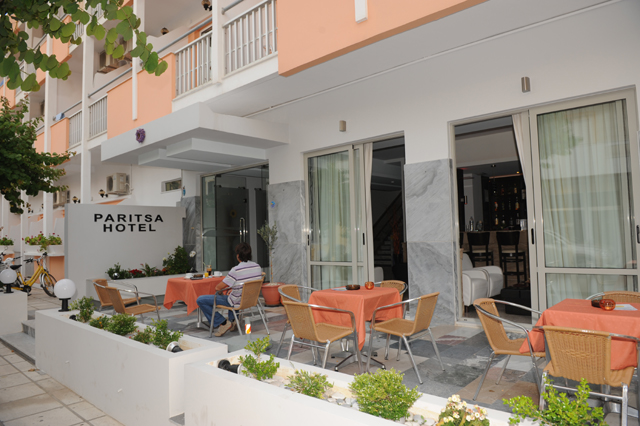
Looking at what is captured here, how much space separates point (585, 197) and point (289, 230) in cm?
486

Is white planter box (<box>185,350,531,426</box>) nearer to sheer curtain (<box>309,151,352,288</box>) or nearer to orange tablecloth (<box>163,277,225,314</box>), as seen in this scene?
orange tablecloth (<box>163,277,225,314</box>)

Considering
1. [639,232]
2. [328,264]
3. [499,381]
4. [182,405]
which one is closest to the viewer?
[182,405]

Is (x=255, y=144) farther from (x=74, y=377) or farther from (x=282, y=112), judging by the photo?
(x=74, y=377)

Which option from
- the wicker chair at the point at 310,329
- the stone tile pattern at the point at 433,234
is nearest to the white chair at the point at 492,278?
the stone tile pattern at the point at 433,234

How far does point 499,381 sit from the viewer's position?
3.74m

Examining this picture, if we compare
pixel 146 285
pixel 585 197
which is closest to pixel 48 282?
pixel 146 285

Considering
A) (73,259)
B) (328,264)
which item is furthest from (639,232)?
(73,259)

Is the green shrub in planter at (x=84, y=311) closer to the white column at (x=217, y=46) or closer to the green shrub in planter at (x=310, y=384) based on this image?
the green shrub in planter at (x=310, y=384)

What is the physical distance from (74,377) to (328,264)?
4.42 meters

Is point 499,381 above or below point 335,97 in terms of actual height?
below

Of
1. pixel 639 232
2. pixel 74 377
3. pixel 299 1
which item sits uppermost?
pixel 299 1

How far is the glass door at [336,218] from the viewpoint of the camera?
24.3 ft

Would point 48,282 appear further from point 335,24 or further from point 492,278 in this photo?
point 492,278

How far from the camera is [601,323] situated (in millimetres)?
3059
